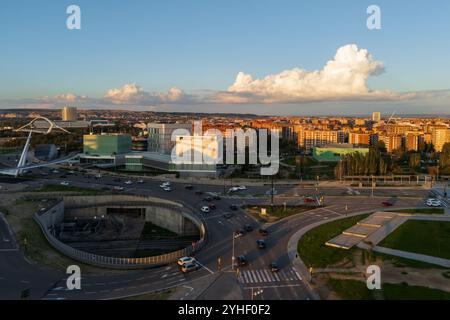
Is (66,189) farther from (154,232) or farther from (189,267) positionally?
(189,267)

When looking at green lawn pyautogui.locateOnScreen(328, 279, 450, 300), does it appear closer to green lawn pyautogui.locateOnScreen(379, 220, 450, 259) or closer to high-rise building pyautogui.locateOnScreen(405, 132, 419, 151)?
green lawn pyautogui.locateOnScreen(379, 220, 450, 259)

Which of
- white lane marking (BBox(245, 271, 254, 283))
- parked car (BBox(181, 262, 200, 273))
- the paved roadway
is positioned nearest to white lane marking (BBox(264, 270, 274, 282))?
the paved roadway

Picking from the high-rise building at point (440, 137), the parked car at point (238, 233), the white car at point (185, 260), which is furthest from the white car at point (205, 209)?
the high-rise building at point (440, 137)

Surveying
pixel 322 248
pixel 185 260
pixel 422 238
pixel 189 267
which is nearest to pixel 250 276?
pixel 189 267

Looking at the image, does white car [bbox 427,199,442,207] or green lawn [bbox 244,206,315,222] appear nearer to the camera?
green lawn [bbox 244,206,315,222]

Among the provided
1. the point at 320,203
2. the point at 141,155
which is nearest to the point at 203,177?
the point at 141,155
